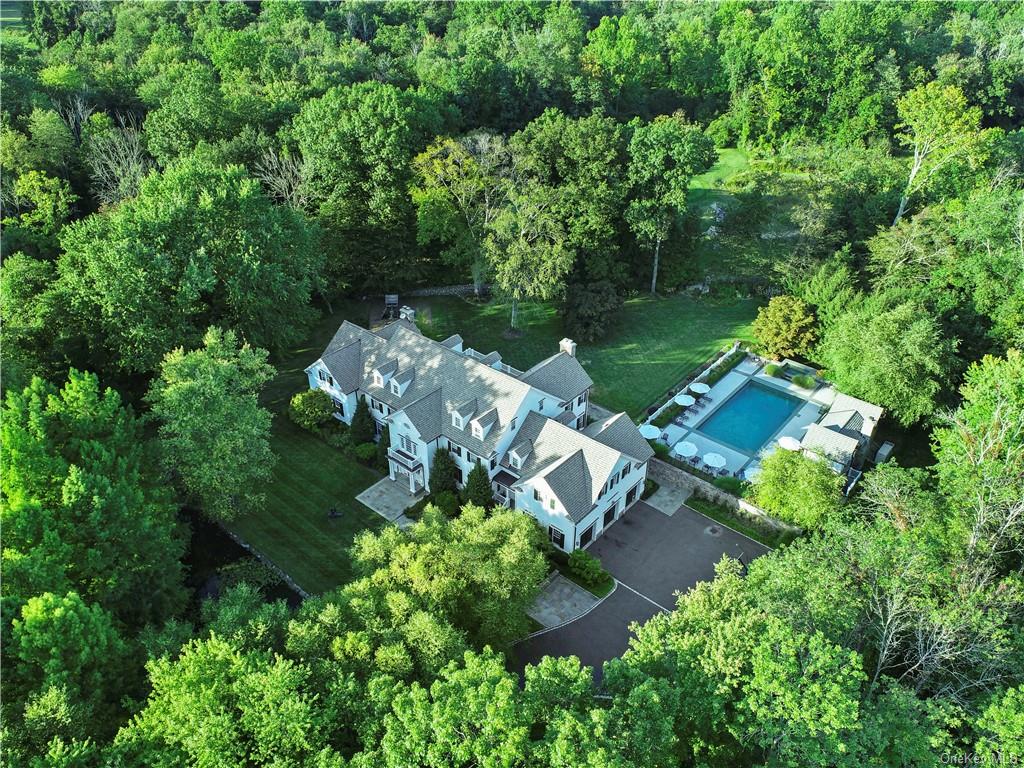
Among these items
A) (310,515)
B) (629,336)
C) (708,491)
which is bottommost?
(310,515)

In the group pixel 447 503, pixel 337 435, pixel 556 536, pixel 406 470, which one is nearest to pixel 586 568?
pixel 556 536

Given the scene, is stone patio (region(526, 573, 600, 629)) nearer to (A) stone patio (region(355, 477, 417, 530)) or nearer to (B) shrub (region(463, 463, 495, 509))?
(B) shrub (region(463, 463, 495, 509))

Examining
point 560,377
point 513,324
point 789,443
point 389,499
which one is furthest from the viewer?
point 513,324

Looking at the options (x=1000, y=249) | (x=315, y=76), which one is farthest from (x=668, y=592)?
(x=315, y=76)

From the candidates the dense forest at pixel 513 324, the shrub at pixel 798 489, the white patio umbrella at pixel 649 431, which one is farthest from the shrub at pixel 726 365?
the shrub at pixel 798 489

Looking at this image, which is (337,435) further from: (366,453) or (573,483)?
(573,483)

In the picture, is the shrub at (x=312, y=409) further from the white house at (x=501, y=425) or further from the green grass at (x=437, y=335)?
the green grass at (x=437, y=335)
